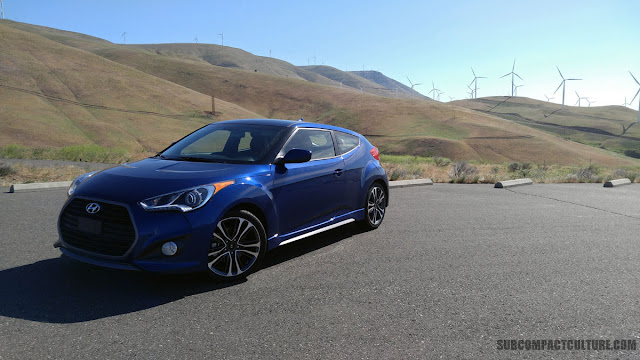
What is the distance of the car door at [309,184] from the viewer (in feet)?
17.7

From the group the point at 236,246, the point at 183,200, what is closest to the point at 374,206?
the point at 236,246

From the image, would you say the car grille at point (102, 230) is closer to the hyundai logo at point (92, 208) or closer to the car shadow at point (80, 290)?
the hyundai logo at point (92, 208)

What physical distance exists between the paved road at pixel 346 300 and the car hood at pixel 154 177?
2.83 ft

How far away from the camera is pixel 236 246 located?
4.84 m

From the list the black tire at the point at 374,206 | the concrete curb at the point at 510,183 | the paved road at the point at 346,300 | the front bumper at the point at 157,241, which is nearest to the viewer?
the paved road at the point at 346,300

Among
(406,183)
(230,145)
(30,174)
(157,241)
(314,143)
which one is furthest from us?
(406,183)

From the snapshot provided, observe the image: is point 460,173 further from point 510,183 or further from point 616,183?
point 616,183

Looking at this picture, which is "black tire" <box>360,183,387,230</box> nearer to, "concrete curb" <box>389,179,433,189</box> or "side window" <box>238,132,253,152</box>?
"side window" <box>238,132,253,152</box>

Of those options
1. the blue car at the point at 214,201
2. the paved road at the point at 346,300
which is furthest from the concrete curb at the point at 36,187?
the blue car at the point at 214,201

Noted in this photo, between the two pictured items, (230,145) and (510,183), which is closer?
(230,145)

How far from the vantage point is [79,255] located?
4.53 m

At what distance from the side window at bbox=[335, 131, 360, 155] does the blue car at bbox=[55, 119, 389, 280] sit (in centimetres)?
18

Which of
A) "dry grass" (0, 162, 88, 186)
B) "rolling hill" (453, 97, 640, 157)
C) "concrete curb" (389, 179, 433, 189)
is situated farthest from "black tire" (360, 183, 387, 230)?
"rolling hill" (453, 97, 640, 157)

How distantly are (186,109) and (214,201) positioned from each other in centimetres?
7748
